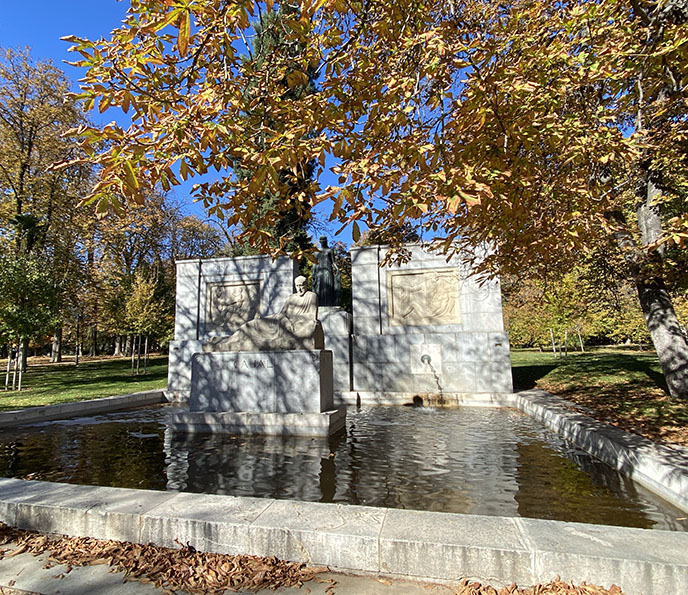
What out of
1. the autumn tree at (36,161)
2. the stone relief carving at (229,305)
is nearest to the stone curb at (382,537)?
the stone relief carving at (229,305)

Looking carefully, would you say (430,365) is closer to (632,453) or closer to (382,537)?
(632,453)

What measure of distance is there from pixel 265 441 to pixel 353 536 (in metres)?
4.31

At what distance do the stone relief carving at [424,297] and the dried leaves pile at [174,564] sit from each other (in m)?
10.2

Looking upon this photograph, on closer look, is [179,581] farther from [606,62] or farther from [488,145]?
[606,62]

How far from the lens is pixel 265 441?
6477 millimetres

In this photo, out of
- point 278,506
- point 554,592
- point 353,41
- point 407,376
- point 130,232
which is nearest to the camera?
point 554,592

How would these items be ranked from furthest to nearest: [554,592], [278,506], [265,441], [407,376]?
[407,376] < [265,441] < [278,506] < [554,592]

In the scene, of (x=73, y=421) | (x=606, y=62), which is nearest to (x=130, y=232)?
(x=73, y=421)

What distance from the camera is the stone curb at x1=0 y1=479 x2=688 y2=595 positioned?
222 centimetres

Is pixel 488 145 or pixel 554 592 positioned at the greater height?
pixel 488 145

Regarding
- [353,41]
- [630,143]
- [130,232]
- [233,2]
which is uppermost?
[130,232]

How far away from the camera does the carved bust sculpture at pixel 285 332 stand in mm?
7512

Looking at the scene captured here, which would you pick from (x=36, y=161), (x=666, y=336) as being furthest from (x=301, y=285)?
(x=36, y=161)

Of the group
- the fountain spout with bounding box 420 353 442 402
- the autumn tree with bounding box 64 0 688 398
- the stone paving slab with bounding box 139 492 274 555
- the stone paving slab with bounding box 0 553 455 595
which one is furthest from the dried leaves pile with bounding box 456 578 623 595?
the fountain spout with bounding box 420 353 442 402
